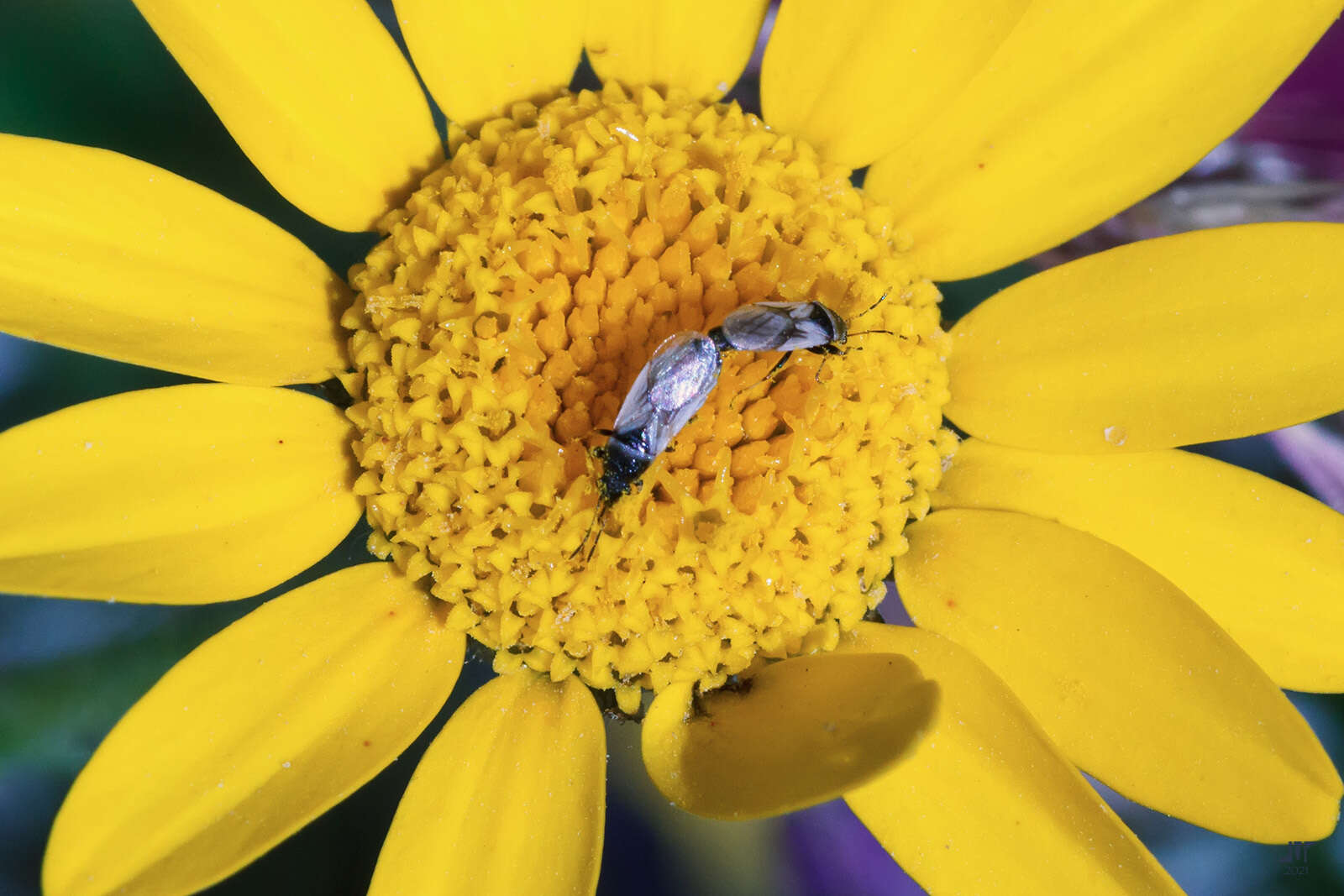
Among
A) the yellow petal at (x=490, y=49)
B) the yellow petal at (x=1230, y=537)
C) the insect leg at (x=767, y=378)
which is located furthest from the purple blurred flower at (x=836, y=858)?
the yellow petal at (x=490, y=49)

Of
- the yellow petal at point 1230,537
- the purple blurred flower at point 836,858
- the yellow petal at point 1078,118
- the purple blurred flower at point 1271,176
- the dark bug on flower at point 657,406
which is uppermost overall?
the yellow petal at point 1078,118

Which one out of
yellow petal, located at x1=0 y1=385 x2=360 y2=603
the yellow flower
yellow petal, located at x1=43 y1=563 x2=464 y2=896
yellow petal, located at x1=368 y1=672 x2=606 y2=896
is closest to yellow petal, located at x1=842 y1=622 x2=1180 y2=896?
the yellow flower

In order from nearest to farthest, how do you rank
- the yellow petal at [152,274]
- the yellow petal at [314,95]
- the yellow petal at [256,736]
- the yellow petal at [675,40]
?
the yellow petal at [256,736] < the yellow petal at [152,274] < the yellow petal at [314,95] < the yellow petal at [675,40]

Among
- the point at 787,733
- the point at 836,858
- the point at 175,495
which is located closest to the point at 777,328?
the point at 787,733

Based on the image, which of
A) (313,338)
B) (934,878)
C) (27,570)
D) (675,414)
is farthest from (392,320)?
(934,878)

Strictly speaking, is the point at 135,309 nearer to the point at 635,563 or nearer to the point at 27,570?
the point at 27,570

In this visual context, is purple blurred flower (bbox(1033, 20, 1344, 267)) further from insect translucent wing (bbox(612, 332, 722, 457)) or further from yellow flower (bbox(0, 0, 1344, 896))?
insect translucent wing (bbox(612, 332, 722, 457))

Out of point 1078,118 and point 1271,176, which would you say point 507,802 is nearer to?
point 1078,118

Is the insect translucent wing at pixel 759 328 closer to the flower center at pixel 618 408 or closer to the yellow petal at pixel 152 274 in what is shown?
the flower center at pixel 618 408
